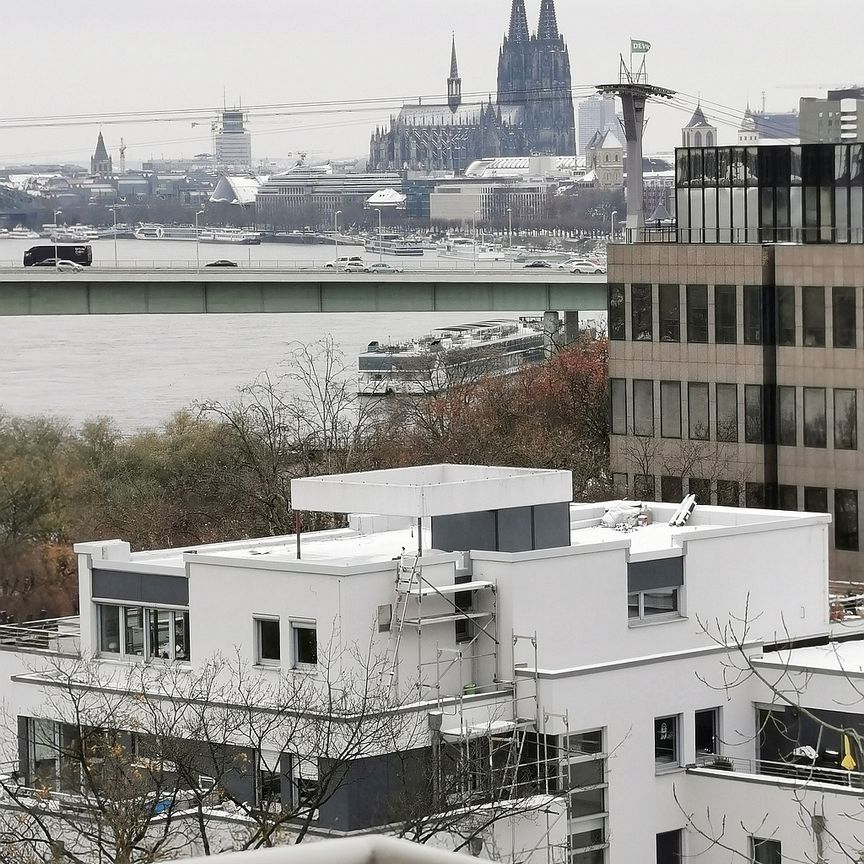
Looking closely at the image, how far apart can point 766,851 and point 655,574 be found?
16.8ft

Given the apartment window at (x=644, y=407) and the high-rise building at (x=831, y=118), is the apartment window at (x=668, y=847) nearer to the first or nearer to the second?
the apartment window at (x=644, y=407)

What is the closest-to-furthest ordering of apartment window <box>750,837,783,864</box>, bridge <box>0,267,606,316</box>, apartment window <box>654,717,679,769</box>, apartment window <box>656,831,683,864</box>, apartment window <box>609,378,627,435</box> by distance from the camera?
apartment window <box>750,837,783,864</box> → apartment window <box>656,831,683,864</box> → apartment window <box>654,717,679,769</box> → apartment window <box>609,378,627,435</box> → bridge <box>0,267,606,316</box>

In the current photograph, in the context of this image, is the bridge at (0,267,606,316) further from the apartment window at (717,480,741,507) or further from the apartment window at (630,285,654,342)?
the apartment window at (717,480,741,507)

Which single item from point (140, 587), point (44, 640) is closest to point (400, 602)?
point (140, 587)

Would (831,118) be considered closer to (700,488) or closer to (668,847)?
(700,488)

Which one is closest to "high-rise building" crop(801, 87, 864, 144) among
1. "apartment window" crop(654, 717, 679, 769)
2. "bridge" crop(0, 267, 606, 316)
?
"bridge" crop(0, 267, 606, 316)

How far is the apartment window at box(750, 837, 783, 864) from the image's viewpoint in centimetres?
2891

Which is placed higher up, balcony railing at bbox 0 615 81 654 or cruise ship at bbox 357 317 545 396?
balcony railing at bbox 0 615 81 654

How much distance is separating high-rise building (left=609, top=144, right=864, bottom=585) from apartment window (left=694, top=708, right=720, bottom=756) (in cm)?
2752

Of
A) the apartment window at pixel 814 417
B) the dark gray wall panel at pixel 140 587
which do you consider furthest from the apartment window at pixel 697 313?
the dark gray wall panel at pixel 140 587

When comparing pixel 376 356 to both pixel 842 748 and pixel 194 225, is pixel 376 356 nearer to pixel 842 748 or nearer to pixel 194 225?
pixel 194 225

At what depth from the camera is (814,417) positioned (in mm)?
60219

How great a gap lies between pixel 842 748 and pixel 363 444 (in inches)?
1984

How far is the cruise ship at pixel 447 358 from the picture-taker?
113200 millimetres
